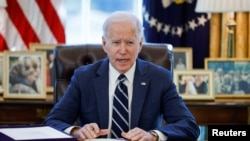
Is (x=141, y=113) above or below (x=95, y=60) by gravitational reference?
below

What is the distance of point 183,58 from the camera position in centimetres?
440

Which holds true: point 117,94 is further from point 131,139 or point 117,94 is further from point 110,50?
point 131,139

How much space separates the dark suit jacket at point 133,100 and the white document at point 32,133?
1.86ft

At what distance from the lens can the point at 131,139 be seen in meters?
2.52

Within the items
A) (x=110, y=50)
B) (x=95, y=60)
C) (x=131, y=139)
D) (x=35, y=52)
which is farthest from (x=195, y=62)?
(x=131, y=139)

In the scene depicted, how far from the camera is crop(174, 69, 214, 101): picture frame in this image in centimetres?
416

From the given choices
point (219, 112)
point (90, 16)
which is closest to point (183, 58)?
point (219, 112)

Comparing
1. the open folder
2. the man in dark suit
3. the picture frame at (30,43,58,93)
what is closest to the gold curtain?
the picture frame at (30,43,58,93)

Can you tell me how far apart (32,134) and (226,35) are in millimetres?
2653

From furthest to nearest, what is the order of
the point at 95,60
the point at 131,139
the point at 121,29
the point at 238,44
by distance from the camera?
the point at 238,44 < the point at 95,60 < the point at 121,29 < the point at 131,139

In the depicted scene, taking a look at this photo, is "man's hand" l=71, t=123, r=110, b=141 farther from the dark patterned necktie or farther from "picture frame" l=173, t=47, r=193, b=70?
"picture frame" l=173, t=47, r=193, b=70

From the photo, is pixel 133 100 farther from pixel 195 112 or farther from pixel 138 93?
pixel 195 112

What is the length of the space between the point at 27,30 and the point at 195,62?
1.25 meters

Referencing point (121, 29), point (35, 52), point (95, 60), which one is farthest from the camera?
point (35, 52)
